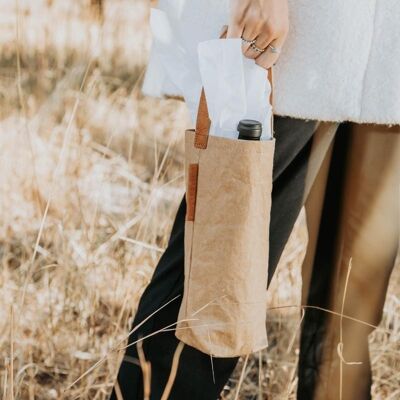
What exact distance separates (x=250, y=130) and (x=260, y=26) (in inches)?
5.2

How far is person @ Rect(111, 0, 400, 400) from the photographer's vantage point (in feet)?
3.01

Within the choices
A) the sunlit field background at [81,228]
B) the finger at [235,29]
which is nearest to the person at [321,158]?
the finger at [235,29]

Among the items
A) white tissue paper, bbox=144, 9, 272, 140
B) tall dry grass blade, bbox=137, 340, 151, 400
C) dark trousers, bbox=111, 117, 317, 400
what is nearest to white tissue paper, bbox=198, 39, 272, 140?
white tissue paper, bbox=144, 9, 272, 140

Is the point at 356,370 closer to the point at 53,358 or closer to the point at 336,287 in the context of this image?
the point at 336,287

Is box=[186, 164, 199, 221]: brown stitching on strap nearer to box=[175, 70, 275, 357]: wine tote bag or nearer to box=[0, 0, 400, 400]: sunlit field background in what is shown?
box=[175, 70, 275, 357]: wine tote bag

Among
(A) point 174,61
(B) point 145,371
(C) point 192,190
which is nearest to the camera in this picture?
(B) point 145,371

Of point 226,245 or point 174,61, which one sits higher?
point 174,61

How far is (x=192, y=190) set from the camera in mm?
916

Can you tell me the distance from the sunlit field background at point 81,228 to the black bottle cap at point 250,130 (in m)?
0.35

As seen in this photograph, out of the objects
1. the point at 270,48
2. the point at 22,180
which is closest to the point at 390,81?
the point at 270,48

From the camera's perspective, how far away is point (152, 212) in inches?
74.1

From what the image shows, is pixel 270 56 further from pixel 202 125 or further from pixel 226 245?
pixel 226 245

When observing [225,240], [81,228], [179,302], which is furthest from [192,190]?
[81,228]

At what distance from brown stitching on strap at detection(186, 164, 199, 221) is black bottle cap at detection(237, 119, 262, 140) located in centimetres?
8
